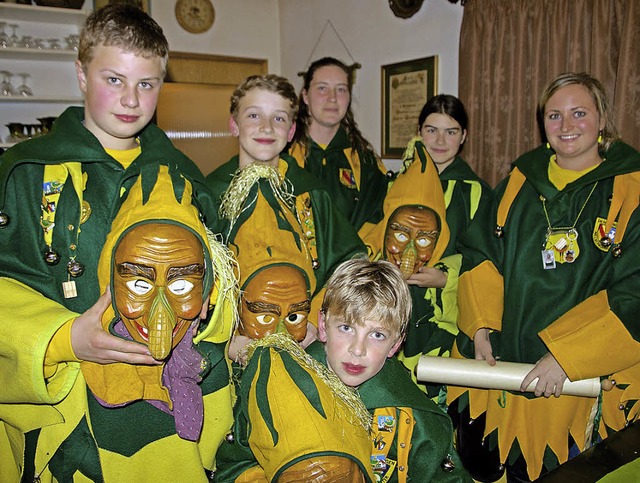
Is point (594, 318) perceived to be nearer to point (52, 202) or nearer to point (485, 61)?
point (52, 202)

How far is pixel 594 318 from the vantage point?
191cm

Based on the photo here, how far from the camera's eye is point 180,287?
1160 mm

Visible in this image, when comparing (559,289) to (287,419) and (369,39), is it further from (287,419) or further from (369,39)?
(369,39)

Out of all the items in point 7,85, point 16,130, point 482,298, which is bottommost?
point 482,298

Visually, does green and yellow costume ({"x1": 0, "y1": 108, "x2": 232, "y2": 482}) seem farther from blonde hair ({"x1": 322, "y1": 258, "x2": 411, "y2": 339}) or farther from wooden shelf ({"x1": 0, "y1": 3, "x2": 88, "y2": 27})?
wooden shelf ({"x1": 0, "y1": 3, "x2": 88, "y2": 27})

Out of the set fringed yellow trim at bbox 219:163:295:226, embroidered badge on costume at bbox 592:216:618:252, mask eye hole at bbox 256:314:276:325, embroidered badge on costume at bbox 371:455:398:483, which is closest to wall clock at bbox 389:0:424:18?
embroidered badge on costume at bbox 592:216:618:252

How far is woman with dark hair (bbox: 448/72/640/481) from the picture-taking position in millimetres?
1910

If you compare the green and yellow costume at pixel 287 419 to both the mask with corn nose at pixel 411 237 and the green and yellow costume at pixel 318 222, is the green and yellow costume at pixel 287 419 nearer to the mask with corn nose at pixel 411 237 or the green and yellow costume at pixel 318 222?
the green and yellow costume at pixel 318 222

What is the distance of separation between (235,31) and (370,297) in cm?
488

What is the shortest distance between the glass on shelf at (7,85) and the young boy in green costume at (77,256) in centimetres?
355

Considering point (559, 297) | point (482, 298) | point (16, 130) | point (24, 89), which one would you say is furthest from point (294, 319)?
point (24, 89)

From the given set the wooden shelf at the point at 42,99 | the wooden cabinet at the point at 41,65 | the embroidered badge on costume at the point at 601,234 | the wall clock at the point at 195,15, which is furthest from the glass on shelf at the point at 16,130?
the embroidered badge on costume at the point at 601,234

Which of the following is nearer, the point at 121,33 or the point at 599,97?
the point at 121,33

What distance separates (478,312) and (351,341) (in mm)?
819
